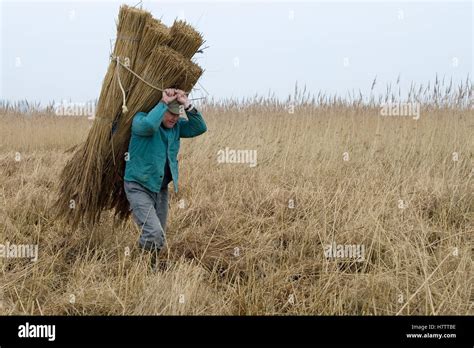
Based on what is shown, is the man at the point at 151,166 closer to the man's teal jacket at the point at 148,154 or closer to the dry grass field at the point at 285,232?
the man's teal jacket at the point at 148,154

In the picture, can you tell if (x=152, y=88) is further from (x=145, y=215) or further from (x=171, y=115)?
(x=145, y=215)

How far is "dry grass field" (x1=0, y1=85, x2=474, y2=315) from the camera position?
2.34 metres

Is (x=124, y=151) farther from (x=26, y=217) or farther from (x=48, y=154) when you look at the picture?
(x=48, y=154)

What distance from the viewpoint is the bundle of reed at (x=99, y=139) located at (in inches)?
107

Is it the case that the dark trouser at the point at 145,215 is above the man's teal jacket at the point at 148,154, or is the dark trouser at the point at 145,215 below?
below

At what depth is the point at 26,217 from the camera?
351 centimetres

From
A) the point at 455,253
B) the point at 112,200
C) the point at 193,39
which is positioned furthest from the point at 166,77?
the point at 455,253
